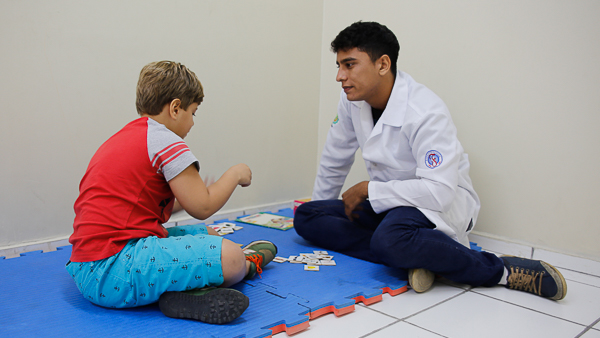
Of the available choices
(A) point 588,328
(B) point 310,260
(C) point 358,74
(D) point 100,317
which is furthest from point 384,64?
(D) point 100,317

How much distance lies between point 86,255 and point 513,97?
2325 mm

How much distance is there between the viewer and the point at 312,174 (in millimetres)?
3660

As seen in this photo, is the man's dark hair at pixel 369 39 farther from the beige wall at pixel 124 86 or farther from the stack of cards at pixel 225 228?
the stack of cards at pixel 225 228

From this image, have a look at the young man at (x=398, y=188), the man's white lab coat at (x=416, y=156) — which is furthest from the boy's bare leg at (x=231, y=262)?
the man's white lab coat at (x=416, y=156)

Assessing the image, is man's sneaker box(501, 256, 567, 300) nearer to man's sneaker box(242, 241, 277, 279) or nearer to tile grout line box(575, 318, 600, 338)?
tile grout line box(575, 318, 600, 338)

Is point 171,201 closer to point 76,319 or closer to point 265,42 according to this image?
point 76,319

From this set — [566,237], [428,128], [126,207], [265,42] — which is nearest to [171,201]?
[126,207]

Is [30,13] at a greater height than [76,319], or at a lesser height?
greater

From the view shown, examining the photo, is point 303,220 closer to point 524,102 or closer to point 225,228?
point 225,228

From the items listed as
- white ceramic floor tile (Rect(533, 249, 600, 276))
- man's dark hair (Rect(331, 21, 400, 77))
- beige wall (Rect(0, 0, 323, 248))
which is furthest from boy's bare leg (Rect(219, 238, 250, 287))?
white ceramic floor tile (Rect(533, 249, 600, 276))

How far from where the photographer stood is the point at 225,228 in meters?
2.63

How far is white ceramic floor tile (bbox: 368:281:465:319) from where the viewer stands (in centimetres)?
164

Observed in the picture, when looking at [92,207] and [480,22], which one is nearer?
[92,207]

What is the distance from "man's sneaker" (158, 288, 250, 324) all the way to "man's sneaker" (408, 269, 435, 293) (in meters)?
0.76
